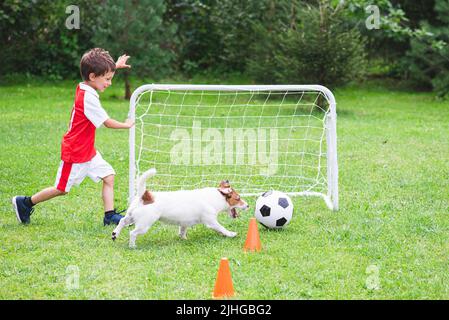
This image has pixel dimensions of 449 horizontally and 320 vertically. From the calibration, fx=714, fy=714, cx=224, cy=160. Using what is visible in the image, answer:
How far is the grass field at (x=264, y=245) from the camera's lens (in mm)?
4535

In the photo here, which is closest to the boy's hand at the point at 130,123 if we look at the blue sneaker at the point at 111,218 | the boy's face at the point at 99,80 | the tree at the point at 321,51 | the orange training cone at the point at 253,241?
the boy's face at the point at 99,80

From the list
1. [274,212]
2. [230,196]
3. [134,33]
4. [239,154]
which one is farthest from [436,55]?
[230,196]

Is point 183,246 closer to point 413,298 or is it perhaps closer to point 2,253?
point 2,253

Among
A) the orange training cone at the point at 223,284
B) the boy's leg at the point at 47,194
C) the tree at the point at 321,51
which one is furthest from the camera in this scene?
the tree at the point at 321,51

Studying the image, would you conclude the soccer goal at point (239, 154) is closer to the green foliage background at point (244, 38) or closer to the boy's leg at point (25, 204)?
the boy's leg at point (25, 204)

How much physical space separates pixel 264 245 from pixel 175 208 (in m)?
0.74

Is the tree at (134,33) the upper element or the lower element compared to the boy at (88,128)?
upper

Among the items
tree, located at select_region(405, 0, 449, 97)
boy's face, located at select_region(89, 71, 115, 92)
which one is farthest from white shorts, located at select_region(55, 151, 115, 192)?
tree, located at select_region(405, 0, 449, 97)

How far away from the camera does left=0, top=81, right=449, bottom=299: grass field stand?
14.9 ft

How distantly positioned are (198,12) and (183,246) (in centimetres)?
1299

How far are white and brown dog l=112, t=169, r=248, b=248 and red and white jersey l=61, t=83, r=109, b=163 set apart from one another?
0.77 m

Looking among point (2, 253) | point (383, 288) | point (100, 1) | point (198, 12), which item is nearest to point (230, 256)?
point (383, 288)

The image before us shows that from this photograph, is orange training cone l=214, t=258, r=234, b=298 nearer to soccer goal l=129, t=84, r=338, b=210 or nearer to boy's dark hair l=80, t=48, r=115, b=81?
soccer goal l=129, t=84, r=338, b=210

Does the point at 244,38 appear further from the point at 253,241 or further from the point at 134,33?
the point at 253,241
